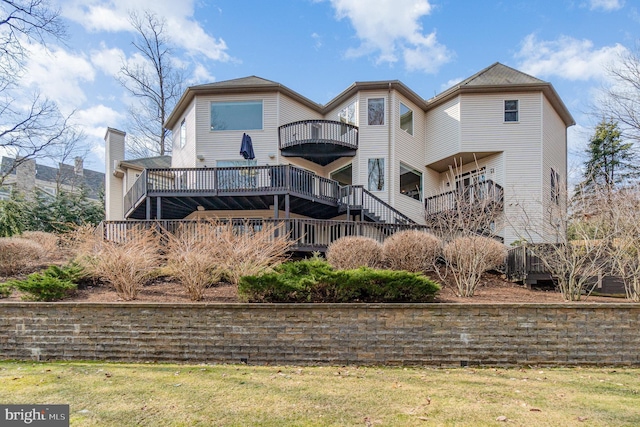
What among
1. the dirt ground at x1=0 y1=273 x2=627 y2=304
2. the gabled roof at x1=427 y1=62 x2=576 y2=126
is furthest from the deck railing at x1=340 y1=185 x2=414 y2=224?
the gabled roof at x1=427 y1=62 x2=576 y2=126

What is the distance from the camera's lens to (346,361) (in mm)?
6012

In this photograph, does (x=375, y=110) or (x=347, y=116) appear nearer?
(x=375, y=110)

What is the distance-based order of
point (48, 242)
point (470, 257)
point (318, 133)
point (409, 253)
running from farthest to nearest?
point (318, 133) → point (48, 242) → point (409, 253) → point (470, 257)

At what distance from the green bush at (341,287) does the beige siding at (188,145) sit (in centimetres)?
1136

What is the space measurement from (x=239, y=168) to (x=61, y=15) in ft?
23.8

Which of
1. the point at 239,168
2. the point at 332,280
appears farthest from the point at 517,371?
the point at 239,168

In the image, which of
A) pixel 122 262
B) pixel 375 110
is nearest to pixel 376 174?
pixel 375 110

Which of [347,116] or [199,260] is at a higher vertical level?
[347,116]

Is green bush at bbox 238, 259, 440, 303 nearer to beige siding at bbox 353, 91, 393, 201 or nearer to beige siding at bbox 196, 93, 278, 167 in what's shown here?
beige siding at bbox 353, 91, 393, 201

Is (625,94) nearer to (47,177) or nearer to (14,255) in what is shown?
(14,255)

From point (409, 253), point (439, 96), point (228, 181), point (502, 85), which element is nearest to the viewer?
point (409, 253)

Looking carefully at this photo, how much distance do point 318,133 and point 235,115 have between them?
12.8 ft

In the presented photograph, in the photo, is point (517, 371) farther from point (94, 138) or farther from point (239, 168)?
point (94, 138)

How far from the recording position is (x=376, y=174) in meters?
16.1
